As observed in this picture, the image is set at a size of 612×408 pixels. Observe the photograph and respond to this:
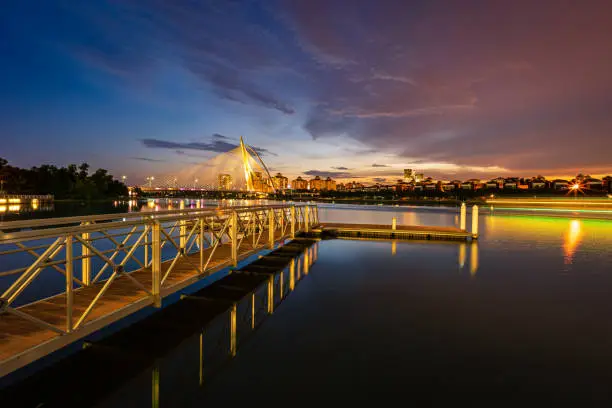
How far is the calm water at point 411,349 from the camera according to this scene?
589cm

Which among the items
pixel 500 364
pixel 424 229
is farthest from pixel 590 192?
pixel 500 364

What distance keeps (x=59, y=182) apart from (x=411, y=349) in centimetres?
13223

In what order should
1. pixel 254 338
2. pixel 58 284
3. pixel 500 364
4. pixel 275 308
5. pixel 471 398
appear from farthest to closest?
pixel 58 284, pixel 275 308, pixel 254 338, pixel 500 364, pixel 471 398

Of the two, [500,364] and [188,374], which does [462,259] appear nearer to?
[500,364]

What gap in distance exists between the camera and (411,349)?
299 inches

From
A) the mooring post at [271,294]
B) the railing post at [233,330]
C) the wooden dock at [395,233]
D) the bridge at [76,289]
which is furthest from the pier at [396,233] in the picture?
the bridge at [76,289]

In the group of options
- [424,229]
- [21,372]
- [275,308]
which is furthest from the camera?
[424,229]

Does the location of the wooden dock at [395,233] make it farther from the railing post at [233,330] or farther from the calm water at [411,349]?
the railing post at [233,330]

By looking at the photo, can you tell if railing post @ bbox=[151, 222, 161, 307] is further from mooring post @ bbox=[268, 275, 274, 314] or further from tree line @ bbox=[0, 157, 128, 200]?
tree line @ bbox=[0, 157, 128, 200]

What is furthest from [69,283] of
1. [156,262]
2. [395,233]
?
[395,233]

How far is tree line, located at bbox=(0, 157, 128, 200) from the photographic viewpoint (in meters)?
104

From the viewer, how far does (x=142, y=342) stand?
23.9ft

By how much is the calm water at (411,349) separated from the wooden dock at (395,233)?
31.0ft

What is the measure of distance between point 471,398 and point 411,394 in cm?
97
